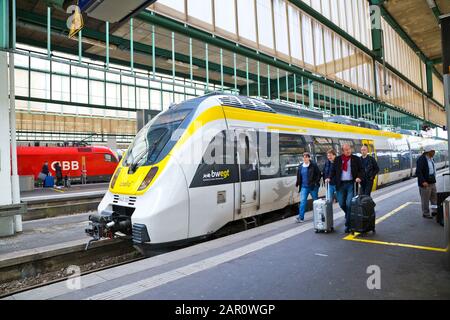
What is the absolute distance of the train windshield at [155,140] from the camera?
5.82 m

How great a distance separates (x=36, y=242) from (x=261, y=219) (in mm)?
5364

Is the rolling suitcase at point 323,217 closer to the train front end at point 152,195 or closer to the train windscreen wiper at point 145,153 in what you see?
the train front end at point 152,195

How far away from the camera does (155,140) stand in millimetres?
6230

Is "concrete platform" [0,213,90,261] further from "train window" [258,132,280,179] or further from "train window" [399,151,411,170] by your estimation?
"train window" [399,151,411,170]

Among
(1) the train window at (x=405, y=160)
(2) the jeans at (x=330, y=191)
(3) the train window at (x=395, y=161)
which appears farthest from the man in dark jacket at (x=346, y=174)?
(1) the train window at (x=405, y=160)

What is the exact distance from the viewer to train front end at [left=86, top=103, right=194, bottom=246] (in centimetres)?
515

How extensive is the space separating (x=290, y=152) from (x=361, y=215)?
3.12 meters

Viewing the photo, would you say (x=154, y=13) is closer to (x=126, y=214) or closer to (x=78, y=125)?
(x=126, y=214)

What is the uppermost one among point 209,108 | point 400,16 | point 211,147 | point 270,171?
point 400,16

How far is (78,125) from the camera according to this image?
2948 centimetres

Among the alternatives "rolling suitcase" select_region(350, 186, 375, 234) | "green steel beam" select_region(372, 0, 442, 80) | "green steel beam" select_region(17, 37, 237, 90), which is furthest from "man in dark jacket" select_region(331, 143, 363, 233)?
"green steel beam" select_region(372, 0, 442, 80)

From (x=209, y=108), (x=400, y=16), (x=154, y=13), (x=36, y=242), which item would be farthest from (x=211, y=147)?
(x=400, y=16)

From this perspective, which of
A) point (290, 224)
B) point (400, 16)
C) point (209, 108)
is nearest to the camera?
point (209, 108)

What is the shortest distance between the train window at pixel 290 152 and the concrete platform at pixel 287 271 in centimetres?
257
